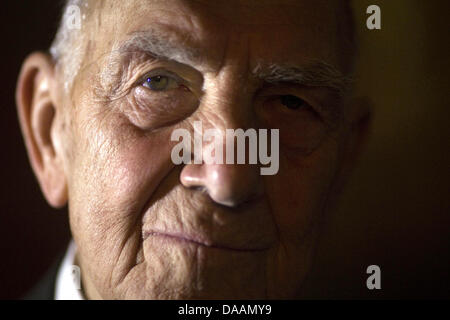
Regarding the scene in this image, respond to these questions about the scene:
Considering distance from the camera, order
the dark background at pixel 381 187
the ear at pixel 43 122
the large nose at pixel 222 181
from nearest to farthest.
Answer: the large nose at pixel 222 181 < the ear at pixel 43 122 < the dark background at pixel 381 187

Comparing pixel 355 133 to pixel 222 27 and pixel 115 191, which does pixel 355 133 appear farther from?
pixel 115 191

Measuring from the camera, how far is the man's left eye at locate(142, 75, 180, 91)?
1.00 m

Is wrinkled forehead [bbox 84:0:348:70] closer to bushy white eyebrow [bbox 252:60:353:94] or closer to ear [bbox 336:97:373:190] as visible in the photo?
bushy white eyebrow [bbox 252:60:353:94]

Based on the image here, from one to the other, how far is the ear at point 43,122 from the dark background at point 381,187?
1.02ft

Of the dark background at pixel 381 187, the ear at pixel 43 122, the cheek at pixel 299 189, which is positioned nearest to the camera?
the cheek at pixel 299 189

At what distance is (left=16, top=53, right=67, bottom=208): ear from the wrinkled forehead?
244 millimetres

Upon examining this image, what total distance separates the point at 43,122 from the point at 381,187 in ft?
3.37

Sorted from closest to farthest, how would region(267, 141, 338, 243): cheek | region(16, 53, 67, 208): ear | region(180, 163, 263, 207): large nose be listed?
1. region(180, 163, 263, 207): large nose
2. region(267, 141, 338, 243): cheek
3. region(16, 53, 67, 208): ear

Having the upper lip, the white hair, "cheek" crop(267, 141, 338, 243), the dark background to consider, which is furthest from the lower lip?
the dark background

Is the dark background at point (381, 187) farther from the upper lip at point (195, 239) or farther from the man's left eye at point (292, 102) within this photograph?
the upper lip at point (195, 239)

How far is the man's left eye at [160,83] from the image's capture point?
1.00m

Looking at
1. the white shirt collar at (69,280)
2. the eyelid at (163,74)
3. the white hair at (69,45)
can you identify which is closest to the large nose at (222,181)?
the eyelid at (163,74)

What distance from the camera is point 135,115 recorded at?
0.99 metres

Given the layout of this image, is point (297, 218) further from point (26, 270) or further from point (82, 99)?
point (26, 270)
